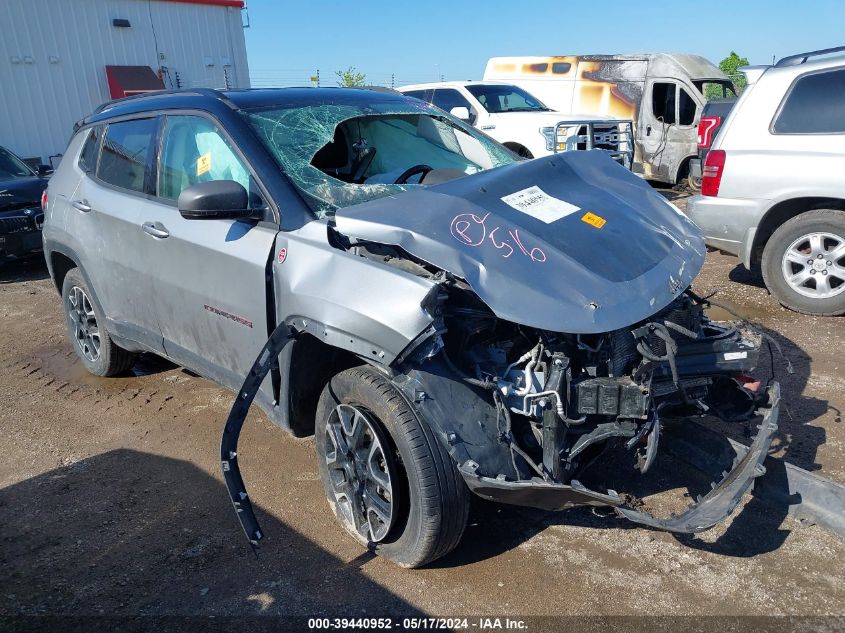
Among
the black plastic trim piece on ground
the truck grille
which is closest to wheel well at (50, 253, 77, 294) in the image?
the black plastic trim piece on ground

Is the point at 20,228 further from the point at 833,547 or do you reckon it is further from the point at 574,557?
the point at 833,547

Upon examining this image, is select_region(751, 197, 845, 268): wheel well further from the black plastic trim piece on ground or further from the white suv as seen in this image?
the black plastic trim piece on ground

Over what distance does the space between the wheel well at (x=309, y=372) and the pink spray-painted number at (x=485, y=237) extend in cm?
75

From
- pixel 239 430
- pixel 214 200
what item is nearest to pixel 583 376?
pixel 239 430

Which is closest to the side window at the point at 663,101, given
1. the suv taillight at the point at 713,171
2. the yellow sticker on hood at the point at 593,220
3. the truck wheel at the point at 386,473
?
the suv taillight at the point at 713,171

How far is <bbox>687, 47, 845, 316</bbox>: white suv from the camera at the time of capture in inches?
211

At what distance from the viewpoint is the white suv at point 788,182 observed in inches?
211

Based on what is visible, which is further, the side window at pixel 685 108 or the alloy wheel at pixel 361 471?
the side window at pixel 685 108

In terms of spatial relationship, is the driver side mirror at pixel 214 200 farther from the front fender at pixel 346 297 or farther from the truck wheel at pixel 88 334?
the truck wheel at pixel 88 334

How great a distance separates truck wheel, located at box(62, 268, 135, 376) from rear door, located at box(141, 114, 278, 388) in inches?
40.9

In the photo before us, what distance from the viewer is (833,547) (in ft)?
→ 9.16

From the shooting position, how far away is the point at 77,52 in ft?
47.3

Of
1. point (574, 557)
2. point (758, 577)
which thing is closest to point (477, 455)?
point (574, 557)

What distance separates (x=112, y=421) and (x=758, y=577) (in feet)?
12.1
